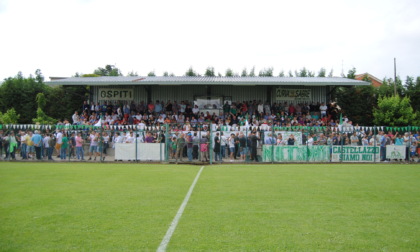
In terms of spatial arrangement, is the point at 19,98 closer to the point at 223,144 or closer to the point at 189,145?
the point at 189,145

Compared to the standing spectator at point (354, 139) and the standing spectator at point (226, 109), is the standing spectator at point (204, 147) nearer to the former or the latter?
the standing spectator at point (354, 139)

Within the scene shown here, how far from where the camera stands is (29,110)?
47.6 metres

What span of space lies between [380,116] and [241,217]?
1414 inches

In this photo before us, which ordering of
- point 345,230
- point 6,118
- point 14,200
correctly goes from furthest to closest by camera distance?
1. point 6,118
2. point 14,200
3. point 345,230

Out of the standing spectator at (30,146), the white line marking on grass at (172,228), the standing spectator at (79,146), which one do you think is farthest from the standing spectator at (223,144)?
the white line marking on grass at (172,228)

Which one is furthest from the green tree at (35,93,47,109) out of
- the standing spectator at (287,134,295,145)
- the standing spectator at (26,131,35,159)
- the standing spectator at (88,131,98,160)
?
the standing spectator at (287,134,295,145)

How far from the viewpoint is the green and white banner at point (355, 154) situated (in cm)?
2148

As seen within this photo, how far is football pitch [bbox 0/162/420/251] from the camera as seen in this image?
554 centimetres

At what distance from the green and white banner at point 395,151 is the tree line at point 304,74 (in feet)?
55.2

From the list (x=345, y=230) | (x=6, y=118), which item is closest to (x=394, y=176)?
(x=345, y=230)

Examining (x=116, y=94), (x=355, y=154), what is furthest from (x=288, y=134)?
(x=116, y=94)

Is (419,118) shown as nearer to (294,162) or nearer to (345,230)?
(294,162)

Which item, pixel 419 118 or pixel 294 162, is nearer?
pixel 294 162

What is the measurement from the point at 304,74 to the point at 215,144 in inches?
1434
